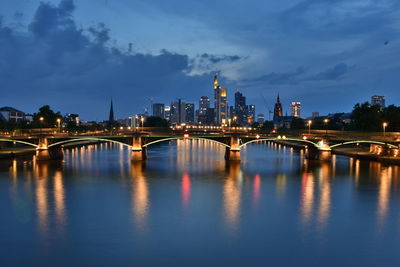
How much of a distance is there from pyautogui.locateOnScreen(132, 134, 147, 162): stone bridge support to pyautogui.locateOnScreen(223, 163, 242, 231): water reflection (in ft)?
65.1

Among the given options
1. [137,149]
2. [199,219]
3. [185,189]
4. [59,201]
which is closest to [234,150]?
[137,149]

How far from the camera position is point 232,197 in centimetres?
4034

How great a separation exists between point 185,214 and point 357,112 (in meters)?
78.6

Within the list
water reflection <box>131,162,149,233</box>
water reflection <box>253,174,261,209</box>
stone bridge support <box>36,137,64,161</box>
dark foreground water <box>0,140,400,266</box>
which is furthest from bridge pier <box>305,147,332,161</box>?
stone bridge support <box>36,137,64,161</box>

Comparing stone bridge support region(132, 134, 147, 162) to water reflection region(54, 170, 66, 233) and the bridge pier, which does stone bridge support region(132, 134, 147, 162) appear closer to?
water reflection region(54, 170, 66, 233)

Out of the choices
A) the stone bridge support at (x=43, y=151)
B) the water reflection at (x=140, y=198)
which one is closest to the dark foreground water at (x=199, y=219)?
the water reflection at (x=140, y=198)

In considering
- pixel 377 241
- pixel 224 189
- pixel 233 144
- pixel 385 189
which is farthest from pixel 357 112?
pixel 377 241

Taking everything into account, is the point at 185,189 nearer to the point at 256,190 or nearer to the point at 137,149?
the point at 256,190

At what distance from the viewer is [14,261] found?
22656 millimetres

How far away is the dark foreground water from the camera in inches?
936

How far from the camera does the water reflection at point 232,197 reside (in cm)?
3147

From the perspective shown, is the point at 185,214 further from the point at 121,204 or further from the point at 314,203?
the point at 314,203

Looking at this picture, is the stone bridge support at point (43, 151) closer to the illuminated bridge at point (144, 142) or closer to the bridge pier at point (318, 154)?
the illuminated bridge at point (144, 142)

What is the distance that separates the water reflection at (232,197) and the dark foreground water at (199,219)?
0.10 meters
